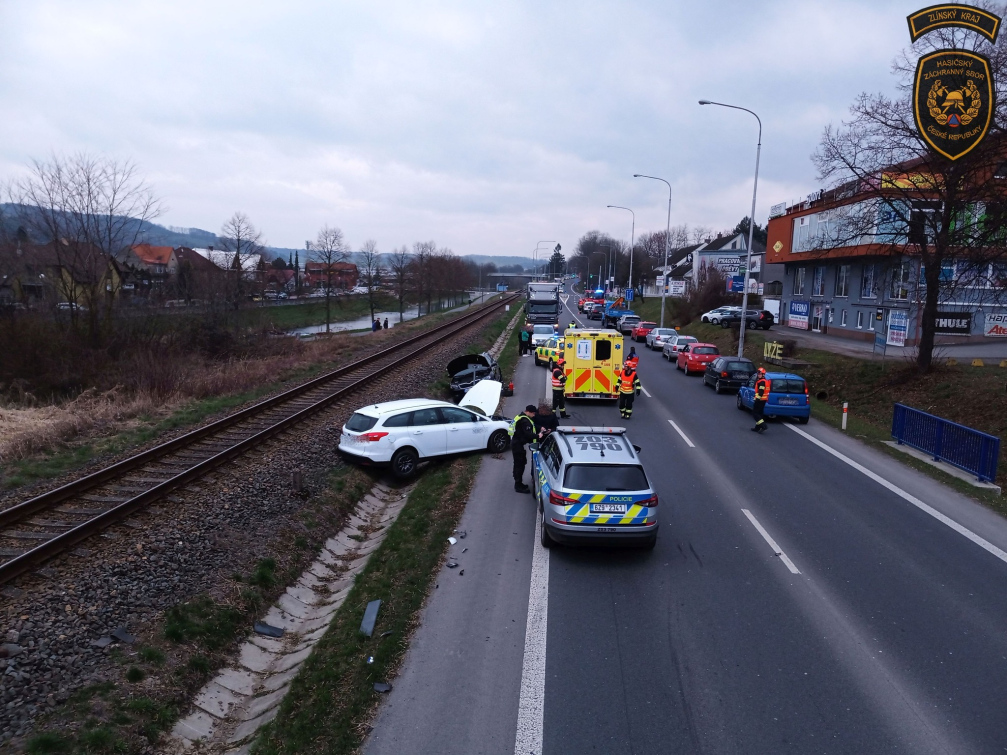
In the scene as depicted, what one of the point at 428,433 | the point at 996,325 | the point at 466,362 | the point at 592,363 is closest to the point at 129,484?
the point at 428,433

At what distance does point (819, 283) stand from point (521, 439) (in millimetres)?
36571

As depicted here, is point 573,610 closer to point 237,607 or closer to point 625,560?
point 625,560

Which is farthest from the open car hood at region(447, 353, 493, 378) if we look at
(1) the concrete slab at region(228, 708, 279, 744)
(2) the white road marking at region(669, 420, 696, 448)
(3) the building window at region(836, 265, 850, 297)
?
(3) the building window at region(836, 265, 850, 297)

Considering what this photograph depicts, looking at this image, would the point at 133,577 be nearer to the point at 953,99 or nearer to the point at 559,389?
the point at 559,389

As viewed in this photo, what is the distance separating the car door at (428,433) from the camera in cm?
1427

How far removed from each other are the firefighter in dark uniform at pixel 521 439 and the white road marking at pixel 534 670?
3.11m

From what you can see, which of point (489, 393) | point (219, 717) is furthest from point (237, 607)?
point (489, 393)

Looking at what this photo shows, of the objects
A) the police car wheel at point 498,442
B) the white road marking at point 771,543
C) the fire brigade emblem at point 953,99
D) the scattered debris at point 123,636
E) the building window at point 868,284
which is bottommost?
the scattered debris at point 123,636

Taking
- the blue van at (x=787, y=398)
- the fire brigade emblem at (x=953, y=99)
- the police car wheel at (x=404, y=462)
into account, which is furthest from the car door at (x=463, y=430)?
the fire brigade emblem at (x=953, y=99)

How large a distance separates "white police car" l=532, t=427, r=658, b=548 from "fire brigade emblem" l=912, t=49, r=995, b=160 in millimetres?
13939

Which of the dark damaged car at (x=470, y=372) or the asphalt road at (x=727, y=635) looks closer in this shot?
the asphalt road at (x=727, y=635)

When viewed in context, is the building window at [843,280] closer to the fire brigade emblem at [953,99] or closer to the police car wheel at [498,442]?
the fire brigade emblem at [953,99]

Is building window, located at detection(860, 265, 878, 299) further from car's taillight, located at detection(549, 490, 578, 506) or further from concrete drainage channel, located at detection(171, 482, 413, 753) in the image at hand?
concrete drainage channel, located at detection(171, 482, 413, 753)

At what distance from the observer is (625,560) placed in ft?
31.6
